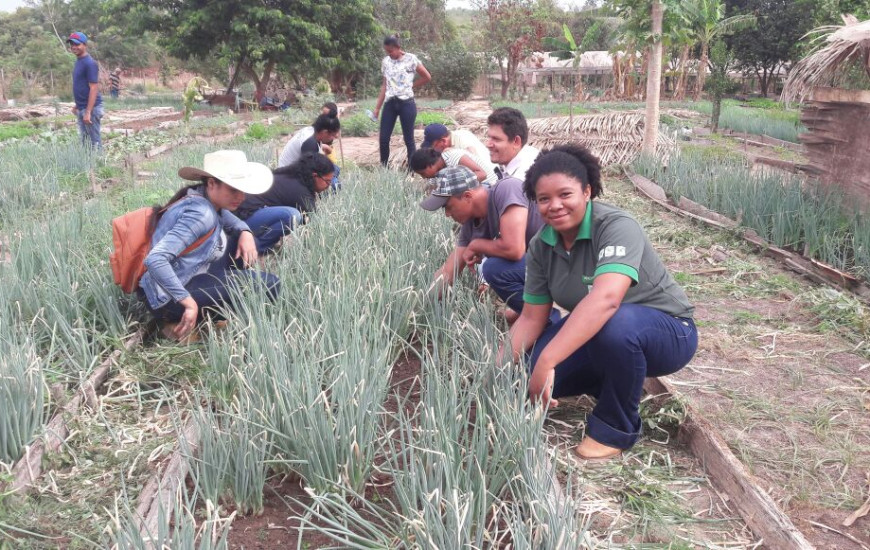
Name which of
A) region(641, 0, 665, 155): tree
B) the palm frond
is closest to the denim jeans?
the palm frond

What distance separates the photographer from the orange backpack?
9.62ft

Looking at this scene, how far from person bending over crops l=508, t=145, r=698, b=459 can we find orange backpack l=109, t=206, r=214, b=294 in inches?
62.7

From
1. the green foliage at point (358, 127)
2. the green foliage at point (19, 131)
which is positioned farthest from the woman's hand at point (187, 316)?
the green foliage at point (358, 127)

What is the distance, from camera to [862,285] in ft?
12.6

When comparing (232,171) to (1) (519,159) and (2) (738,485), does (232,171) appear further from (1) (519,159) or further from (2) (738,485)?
(2) (738,485)

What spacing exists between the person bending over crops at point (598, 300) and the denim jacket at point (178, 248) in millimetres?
1433

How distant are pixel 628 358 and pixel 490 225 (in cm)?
121

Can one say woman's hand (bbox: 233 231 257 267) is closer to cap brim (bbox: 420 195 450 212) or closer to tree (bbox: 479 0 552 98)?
cap brim (bbox: 420 195 450 212)

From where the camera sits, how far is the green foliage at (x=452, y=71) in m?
25.3

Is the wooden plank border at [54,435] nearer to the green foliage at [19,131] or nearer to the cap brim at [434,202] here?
the cap brim at [434,202]

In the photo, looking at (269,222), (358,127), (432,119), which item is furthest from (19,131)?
(269,222)

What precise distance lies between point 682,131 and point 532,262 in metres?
11.5

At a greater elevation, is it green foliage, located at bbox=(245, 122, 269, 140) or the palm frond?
the palm frond

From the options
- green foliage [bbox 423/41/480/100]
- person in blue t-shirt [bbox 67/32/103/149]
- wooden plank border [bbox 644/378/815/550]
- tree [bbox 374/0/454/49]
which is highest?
tree [bbox 374/0/454/49]
